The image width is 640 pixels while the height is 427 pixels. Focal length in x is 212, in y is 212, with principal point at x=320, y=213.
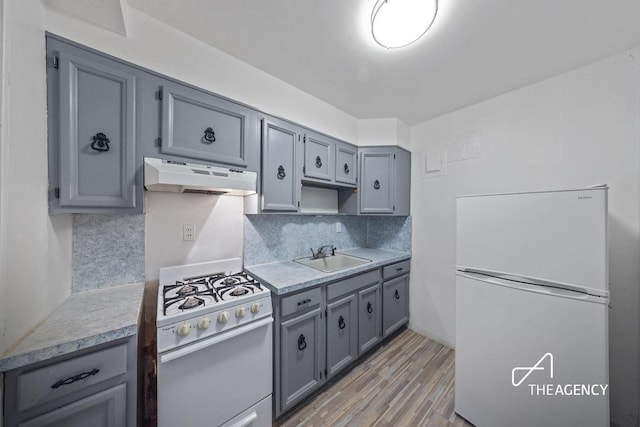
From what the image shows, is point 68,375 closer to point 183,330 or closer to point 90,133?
point 183,330

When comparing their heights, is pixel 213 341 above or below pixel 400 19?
below

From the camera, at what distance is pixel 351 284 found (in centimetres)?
179

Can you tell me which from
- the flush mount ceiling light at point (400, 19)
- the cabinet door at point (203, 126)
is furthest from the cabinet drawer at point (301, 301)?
the flush mount ceiling light at point (400, 19)

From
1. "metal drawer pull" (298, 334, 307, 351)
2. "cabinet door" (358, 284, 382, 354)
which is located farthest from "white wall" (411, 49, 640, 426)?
"metal drawer pull" (298, 334, 307, 351)

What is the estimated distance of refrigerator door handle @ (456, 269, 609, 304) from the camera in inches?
40.7

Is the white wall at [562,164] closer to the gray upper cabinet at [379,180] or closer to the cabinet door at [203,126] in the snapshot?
the gray upper cabinet at [379,180]

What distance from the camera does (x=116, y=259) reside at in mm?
1311

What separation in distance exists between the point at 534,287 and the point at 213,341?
69.0 inches

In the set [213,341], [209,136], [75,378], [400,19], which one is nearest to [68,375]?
[75,378]

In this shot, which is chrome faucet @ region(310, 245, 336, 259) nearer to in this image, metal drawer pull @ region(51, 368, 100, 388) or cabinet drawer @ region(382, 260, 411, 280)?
cabinet drawer @ region(382, 260, 411, 280)

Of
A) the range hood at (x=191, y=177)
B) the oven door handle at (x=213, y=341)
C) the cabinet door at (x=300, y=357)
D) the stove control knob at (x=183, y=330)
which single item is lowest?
the cabinet door at (x=300, y=357)

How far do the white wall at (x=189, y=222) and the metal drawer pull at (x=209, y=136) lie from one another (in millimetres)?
448

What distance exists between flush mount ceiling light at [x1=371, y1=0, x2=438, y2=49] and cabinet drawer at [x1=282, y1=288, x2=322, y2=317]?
164 centimetres

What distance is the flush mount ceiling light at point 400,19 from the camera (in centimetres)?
103
